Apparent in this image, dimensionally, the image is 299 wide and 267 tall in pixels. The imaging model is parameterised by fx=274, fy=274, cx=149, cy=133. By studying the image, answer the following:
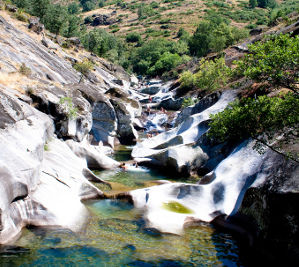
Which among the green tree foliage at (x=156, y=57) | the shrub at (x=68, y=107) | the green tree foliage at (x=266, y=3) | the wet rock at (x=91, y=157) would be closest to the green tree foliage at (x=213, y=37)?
the green tree foliage at (x=156, y=57)

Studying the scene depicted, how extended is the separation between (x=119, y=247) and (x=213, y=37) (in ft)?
290

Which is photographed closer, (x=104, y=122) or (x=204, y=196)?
(x=204, y=196)

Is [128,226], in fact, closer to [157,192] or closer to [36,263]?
[157,192]

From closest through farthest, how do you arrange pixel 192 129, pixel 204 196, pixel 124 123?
pixel 204 196, pixel 192 129, pixel 124 123

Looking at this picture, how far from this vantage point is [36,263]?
426 inches

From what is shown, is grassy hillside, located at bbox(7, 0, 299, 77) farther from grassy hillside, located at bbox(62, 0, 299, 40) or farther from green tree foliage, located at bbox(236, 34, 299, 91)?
green tree foliage, located at bbox(236, 34, 299, 91)

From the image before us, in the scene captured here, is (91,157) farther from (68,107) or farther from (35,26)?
(35,26)

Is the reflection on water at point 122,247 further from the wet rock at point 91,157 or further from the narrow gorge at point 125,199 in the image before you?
the wet rock at point 91,157

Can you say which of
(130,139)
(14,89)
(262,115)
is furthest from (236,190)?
(130,139)

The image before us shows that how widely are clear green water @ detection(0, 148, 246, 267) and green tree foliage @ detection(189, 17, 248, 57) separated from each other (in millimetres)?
72176

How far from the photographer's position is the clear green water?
11359 millimetres

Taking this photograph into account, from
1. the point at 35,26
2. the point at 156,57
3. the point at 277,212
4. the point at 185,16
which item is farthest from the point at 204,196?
the point at 185,16

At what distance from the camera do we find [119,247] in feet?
41.8

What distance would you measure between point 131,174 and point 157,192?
826 centimetres
